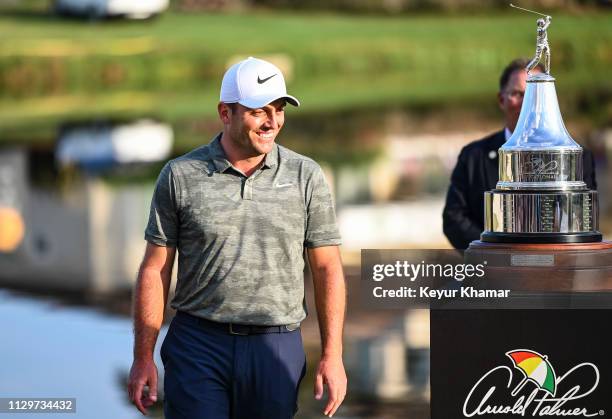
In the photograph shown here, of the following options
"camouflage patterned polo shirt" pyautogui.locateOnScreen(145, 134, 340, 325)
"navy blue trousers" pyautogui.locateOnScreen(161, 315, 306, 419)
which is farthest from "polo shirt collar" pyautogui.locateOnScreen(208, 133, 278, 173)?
"navy blue trousers" pyautogui.locateOnScreen(161, 315, 306, 419)

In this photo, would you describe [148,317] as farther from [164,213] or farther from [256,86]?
[256,86]

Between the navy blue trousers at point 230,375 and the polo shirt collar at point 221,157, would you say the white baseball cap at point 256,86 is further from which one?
the navy blue trousers at point 230,375

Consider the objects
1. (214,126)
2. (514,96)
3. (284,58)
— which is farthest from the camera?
(284,58)

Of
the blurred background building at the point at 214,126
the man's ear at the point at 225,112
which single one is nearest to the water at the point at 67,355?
the blurred background building at the point at 214,126

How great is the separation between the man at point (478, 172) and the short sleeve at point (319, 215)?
1355mm

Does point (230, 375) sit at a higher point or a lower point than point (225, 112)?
lower

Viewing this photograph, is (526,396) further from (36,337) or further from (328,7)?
(328,7)

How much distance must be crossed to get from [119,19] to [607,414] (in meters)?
47.0

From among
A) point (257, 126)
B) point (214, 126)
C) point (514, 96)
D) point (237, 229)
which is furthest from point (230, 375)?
point (214, 126)

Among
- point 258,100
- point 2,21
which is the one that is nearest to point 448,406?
point 258,100

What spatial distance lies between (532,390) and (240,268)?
0.85 m

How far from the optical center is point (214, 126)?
2842 centimetres

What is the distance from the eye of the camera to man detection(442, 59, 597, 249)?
6.13 m

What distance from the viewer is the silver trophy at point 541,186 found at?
15.3 feet
